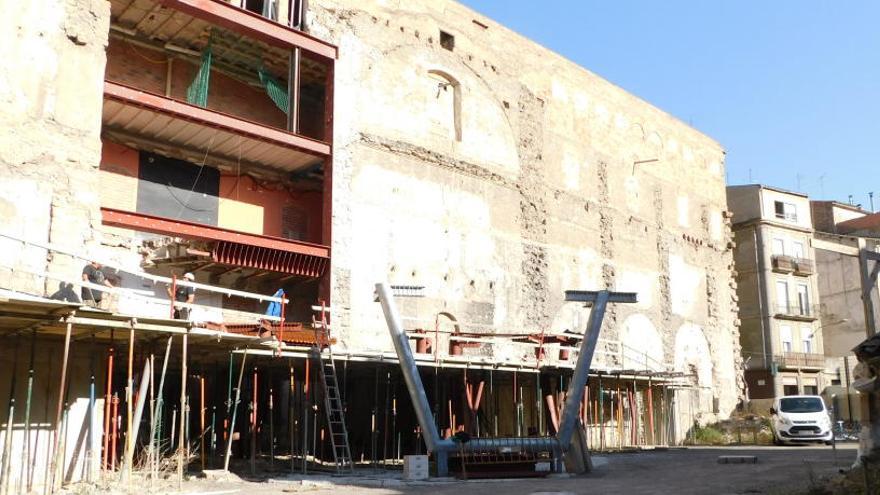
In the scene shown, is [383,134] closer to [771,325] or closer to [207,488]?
[207,488]

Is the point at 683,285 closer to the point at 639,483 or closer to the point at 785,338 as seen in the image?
the point at 785,338

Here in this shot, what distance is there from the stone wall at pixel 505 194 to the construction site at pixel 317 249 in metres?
0.09

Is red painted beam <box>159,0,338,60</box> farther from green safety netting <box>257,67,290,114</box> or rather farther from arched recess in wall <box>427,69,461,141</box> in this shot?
arched recess in wall <box>427,69,461,141</box>

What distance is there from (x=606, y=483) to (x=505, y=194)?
13310 millimetres

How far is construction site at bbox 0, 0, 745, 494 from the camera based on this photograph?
14.7m

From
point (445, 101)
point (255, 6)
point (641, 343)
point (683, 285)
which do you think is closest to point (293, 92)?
point (255, 6)

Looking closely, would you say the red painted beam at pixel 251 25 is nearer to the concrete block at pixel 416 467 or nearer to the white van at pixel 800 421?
the concrete block at pixel 416 467

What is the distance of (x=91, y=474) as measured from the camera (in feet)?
45.1

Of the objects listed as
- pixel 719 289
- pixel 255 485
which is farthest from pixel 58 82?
pixel 719 289

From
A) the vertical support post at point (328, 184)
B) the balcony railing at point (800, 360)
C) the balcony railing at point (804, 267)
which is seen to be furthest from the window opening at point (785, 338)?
the vertical support post at point (328, 184)

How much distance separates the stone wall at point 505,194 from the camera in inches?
875

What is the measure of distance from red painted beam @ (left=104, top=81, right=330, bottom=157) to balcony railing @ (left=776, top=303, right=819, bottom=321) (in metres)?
32.3

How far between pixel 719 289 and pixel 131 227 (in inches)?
1011

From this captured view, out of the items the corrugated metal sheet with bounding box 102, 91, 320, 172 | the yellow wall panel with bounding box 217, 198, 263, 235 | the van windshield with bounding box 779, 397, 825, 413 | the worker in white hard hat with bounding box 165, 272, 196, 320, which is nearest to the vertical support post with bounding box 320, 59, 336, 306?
the corrugated metal sheet with bounding box 102, 91, 320, 172
